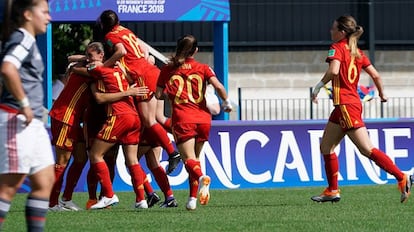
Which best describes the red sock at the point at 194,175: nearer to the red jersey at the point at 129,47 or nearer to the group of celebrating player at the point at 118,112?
the group of celebrating player at the point at 118,112

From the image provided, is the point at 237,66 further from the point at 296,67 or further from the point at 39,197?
the point at 39,197

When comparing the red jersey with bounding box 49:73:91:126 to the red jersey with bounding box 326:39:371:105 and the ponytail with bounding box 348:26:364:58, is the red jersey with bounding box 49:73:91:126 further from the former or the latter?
the ponytail with bounding box 348:26:364:58

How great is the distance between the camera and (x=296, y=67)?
1226 inches

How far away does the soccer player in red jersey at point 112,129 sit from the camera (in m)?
12.9

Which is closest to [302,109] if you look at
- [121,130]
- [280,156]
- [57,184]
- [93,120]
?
[280,156]

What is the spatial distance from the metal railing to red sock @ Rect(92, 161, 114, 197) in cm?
1525

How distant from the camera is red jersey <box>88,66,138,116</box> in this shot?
12906 mm

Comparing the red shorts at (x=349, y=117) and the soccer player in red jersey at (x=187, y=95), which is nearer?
the soccer player in red jersey at (x=187, y=95)

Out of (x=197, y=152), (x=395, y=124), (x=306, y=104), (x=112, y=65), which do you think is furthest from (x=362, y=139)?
(x=306, y=104)

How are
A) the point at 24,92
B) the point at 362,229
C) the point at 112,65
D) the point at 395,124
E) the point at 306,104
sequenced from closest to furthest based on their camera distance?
1. the point at 24,92
2. the point at 362,229
3. the point at 112,65
4. the point at 395,124
5. the point at 306,104

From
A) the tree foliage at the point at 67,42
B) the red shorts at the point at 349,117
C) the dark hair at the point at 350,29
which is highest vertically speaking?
the tree foliage at the point at 67,42

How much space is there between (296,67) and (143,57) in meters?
Result: 17.3

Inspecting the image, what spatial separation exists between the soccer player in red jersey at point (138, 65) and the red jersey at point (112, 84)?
0.14 m

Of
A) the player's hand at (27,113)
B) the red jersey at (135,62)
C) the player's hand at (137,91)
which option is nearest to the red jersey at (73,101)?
the player's hand at (137,91)
